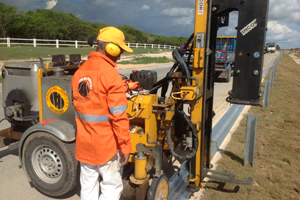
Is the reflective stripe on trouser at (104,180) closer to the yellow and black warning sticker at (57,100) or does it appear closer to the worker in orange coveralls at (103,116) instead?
the worker in orange coveralls at (103,116)

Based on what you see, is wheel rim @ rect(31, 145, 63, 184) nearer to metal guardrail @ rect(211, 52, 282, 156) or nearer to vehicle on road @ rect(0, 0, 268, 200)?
vehicle on road @ rect(0, 0, 268, 200)

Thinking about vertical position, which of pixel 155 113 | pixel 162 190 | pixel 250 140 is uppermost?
pixel 155 113

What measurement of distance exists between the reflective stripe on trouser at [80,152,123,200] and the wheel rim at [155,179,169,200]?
506 millimetres

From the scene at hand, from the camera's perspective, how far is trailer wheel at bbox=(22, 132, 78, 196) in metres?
3.74

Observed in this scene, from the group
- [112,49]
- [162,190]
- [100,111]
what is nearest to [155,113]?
[162,190]

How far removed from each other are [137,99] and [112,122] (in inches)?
35.9

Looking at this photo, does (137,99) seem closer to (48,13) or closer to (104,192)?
(104,192)

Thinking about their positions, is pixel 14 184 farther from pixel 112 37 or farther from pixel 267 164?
pixel 267 164

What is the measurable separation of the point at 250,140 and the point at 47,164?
3.63 meters

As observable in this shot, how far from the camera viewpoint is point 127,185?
3430 mm

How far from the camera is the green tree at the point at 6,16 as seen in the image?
43094 millimetres

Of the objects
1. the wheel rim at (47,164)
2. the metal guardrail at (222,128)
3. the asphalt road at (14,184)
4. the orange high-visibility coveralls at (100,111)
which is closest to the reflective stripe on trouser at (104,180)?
the orange high-visibility coveralls at (100,111)

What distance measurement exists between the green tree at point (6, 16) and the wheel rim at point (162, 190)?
46.8 meters

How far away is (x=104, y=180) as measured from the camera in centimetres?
297
